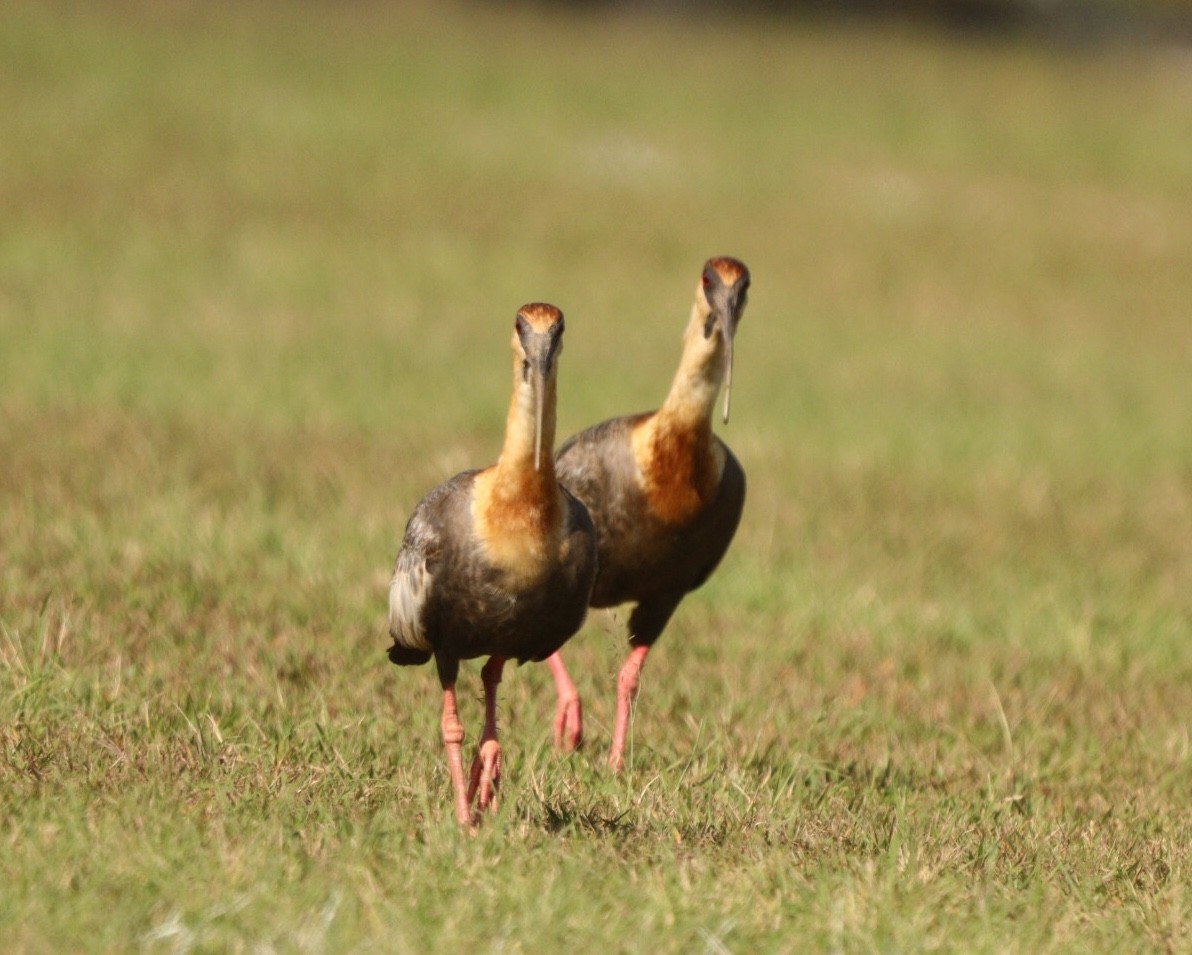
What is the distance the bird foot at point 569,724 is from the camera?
6.68 meters

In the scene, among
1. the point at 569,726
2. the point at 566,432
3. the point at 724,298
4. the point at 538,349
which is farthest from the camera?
the point at 566,432

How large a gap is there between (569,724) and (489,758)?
1.24 m

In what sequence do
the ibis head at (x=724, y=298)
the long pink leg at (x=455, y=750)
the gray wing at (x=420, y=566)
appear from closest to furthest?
the long pink leg at (x=455, y=750)
the gray wing at (x=420, y=566)
the ibis head at (x=724, y=298)

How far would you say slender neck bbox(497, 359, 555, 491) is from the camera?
5289 mm

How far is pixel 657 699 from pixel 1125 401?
9.99 metres

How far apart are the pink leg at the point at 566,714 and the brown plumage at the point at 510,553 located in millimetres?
1071

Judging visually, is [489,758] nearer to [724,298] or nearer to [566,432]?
[724,298]

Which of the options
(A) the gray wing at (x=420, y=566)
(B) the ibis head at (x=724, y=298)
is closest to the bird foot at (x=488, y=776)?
(A) the gray wing at (x=420, y=566)

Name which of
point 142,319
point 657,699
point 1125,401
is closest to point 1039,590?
point 657,699

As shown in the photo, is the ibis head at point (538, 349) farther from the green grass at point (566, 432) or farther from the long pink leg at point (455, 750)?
the green grass at point (566, 432)

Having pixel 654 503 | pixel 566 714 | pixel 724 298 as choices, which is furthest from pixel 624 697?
pixel 724 298

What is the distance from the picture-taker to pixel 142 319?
14.9 m

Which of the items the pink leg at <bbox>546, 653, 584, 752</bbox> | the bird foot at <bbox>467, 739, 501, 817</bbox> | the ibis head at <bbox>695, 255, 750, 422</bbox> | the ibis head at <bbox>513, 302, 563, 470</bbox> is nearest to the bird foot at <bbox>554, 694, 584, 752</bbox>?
the pink leg at <bbox>546, 653, 584, 752</bbox>

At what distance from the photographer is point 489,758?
18.4 feet
